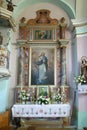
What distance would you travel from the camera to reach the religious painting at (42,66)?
27.1ft

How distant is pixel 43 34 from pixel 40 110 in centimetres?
316

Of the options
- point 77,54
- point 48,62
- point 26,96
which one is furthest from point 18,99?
point 77,54

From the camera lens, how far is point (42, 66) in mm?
8375

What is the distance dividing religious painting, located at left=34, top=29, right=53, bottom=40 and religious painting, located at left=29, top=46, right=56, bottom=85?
40cm

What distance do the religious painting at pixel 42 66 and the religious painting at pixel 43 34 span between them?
40 centimetres

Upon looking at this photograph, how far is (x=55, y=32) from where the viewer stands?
340 inches

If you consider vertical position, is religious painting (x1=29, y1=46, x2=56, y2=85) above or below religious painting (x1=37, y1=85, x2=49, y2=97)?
above

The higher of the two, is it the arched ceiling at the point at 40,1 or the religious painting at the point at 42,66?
the arched ceiling at the point at 40,1

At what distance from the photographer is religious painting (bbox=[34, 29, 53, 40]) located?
338 inches

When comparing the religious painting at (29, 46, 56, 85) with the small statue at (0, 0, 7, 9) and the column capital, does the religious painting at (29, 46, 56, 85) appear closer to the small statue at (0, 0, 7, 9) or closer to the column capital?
the column capital

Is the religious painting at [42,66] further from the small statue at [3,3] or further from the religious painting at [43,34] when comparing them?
the small statue at [3,3]

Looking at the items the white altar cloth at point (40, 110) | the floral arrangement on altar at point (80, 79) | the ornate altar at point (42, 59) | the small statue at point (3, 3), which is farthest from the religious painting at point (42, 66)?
the small statue at point (3, 3)

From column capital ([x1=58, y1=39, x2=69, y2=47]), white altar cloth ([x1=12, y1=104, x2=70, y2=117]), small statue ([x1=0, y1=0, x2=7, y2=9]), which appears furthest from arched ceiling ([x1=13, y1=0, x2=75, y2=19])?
white altar cloth ([x1=12, y1=104, x2=70, y2=117])

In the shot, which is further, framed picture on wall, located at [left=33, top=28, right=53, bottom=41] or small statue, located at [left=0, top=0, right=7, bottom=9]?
framed picture on wall, located at [left=33, top=28, right=53, bottom=41]
